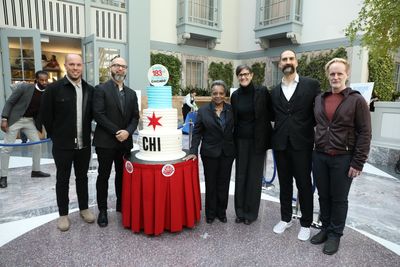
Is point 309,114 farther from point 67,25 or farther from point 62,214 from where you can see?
point 67,25

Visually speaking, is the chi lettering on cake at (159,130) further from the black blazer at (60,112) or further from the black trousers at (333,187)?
the black trousers at (333,187)

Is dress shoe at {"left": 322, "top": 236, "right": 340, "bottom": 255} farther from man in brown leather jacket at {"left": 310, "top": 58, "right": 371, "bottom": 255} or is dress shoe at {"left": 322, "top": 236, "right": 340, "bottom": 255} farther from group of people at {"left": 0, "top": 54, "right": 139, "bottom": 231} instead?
group of people at {"left": 0, "top": 54, "right": 139, "bottom": 231}

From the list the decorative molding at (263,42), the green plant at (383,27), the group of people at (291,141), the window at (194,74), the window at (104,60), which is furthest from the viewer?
the window at (194,74)

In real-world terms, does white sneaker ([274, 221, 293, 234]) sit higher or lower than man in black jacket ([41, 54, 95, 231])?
lower

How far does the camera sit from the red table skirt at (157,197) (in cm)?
298

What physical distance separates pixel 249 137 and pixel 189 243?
4.33 ft

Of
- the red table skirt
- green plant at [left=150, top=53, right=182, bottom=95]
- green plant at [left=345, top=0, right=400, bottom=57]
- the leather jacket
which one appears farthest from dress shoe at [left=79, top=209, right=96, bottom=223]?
green plant at [left=150, top=53, right=182, bottom=95]

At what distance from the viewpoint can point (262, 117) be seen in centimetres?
310

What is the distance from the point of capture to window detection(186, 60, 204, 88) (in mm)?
13617

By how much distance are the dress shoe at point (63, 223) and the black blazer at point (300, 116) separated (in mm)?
2553

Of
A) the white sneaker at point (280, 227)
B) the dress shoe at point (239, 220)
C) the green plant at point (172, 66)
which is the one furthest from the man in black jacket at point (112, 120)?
the green plant at point (172, 66)

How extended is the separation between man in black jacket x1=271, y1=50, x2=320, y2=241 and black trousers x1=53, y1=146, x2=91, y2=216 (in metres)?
2.16

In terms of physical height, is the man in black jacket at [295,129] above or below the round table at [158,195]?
above

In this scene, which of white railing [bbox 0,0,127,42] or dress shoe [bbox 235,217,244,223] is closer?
dress shoe [bbox 235,217,244,223]
